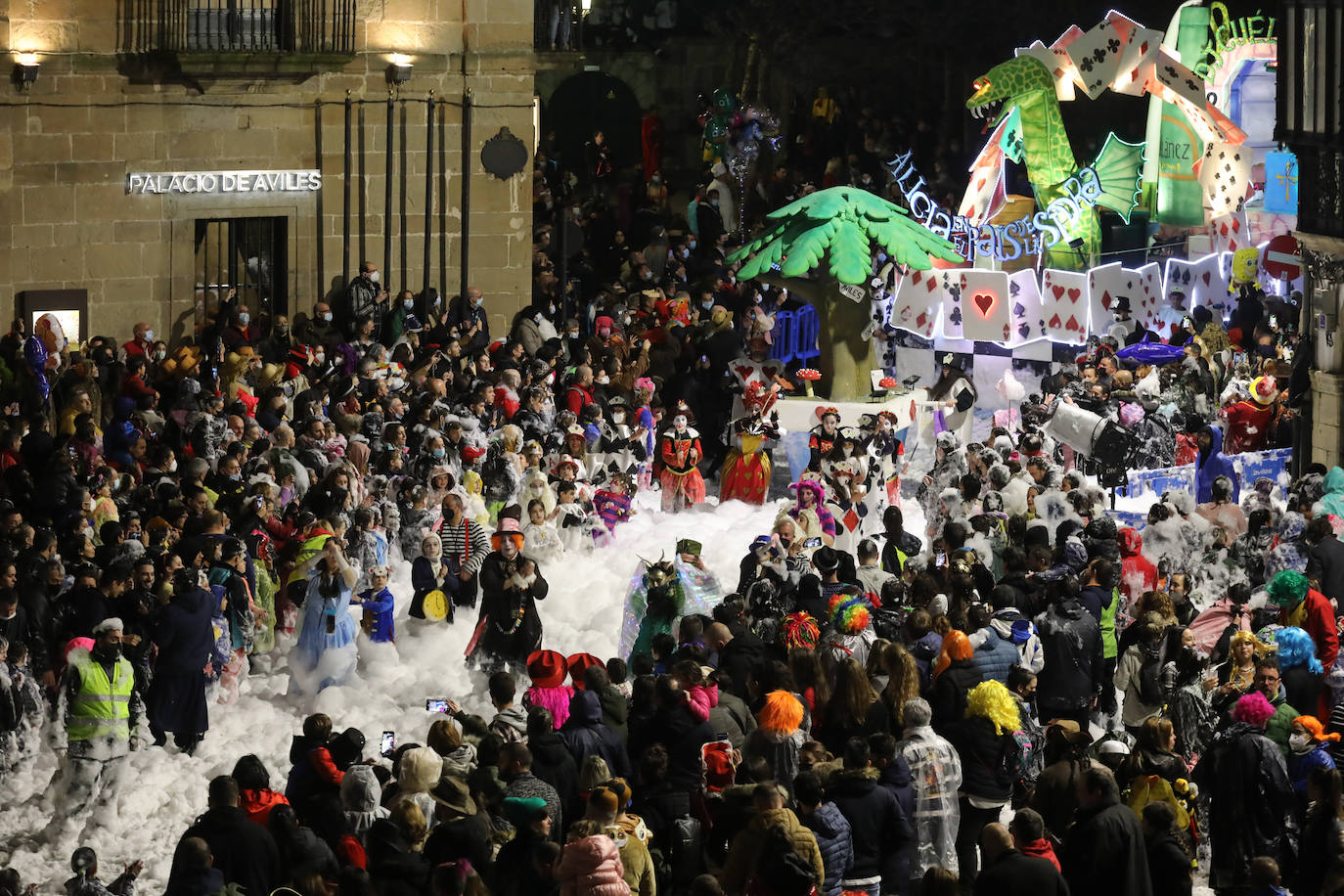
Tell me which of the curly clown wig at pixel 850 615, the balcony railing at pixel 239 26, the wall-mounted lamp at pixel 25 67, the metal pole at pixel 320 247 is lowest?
the curly clown wig at pixel 850 615

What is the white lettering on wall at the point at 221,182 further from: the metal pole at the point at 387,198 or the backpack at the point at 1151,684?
the backpack at the point at 1151,684

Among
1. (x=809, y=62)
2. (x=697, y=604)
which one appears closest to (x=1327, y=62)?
(x=697, y=604)

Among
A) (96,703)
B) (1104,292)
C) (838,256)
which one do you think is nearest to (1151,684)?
(96,703)

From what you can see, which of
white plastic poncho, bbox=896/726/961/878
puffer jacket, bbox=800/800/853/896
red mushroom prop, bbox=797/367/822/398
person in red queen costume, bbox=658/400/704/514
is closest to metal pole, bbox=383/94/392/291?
red mushroom prop, bbox=797/367/822/398

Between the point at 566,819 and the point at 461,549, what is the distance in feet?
16.6

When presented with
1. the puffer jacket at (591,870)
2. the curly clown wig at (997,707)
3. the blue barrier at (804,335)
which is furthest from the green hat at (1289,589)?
the blue barrier at (804,335)

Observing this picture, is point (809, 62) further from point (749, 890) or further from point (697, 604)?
point (749, 890)

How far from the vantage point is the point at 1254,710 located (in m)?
11.0

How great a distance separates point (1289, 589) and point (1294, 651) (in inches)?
43.4

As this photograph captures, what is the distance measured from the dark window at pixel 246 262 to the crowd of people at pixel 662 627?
330 centimetres

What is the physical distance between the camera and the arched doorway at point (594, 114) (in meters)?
33.8

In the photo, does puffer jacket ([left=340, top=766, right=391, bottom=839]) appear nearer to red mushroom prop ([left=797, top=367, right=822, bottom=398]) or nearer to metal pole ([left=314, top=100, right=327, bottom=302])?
red mushroom prop ([left=797, top=367, right=822, bottom=398])

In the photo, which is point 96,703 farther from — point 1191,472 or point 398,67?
point 398,67

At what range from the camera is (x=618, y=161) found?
33844 millimetres
